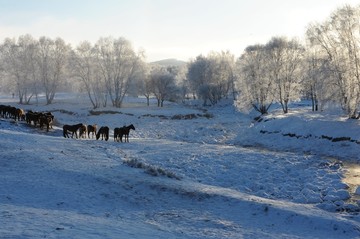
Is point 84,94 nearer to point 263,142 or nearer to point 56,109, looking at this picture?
point 56,109

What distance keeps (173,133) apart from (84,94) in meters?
51.0

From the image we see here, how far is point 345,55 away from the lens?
126 feet

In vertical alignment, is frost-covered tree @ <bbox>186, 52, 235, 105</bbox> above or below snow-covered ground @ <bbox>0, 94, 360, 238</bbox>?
above

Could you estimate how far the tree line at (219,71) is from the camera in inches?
1516

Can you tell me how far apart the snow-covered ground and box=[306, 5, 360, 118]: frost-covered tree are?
7.48 metres

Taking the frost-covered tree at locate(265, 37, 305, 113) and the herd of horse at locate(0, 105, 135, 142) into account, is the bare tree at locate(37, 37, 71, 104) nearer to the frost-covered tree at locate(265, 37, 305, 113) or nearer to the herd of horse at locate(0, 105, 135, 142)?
the herd of horse at locate(0, 105, 135, 142)

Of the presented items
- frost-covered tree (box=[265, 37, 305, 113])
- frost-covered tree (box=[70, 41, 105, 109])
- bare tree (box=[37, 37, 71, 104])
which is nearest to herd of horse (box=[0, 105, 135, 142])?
frost-covered tree (box=[265, 37, 305, 113])

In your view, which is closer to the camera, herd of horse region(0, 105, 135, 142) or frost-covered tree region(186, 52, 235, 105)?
herd of horse region(0, 105, 135, 142)

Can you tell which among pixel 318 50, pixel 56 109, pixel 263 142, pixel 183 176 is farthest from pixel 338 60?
pixel 56 109

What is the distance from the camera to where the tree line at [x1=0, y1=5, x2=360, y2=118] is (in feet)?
126

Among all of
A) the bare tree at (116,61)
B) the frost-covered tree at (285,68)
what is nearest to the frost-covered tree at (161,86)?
the bare tree at (116,61)

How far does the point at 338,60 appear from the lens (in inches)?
1502

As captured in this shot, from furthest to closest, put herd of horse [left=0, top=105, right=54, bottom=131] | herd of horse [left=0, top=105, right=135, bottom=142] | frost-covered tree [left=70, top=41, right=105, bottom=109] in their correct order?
frost-covered tree [left=70, top=41, right=105, bottom=109]
herd of horse [left=0, top=105, right=54, bottom=131]
herd of horse [left=0, top=105, right=135, bottom=142]

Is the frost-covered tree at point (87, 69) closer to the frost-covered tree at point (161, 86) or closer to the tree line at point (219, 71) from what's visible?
the tree line at point (219, 71)
